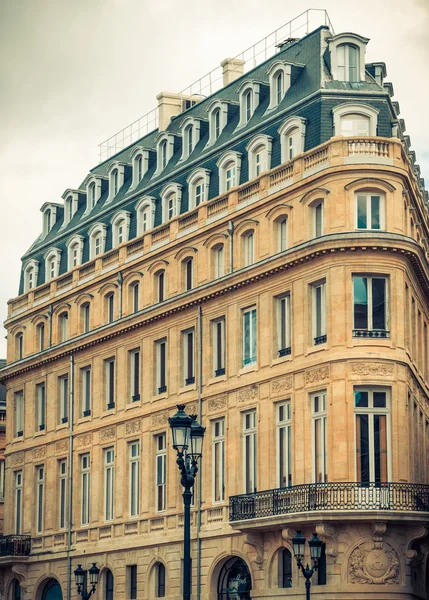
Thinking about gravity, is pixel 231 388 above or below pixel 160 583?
above

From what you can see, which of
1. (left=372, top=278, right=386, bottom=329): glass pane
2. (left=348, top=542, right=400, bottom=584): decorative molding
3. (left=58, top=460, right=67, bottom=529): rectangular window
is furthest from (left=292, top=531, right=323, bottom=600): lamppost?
(left=58, top=460, right=67, bottom=529): rectangular window

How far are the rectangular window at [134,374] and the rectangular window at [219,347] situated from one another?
6254 mm

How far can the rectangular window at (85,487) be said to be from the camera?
67875 millimetres

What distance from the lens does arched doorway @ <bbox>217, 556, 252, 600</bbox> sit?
55844mm

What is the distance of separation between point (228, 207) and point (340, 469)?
43.6ft

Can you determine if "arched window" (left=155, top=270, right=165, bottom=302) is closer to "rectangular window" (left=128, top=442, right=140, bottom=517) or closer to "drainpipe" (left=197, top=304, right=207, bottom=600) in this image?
"drainpipe" (left=197, top=304, right=207, bottom=600)

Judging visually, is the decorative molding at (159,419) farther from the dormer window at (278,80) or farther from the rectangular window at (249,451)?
the dormer window at (278,80)

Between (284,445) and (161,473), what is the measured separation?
29.1 ft

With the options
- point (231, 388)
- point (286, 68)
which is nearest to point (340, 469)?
point (231, 388)

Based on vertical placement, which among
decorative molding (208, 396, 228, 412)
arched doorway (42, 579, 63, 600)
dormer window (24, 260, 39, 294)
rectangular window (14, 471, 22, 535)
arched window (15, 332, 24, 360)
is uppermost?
dormer window (24, 260, 39, 294)

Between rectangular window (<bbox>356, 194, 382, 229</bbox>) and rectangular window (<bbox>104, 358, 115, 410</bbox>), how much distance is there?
1789 cm

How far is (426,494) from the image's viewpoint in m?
52.1

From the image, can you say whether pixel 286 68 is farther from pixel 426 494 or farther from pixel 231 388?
pixel 426 494

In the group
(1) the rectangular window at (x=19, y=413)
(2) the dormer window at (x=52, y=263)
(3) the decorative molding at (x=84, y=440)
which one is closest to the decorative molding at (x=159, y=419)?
(3) the decorative molding at (x=84, y=440)
